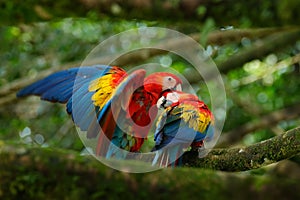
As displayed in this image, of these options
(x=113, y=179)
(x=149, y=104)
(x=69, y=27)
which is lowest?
(x=113, y=179)

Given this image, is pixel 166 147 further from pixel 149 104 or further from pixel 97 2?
pixel 97 2

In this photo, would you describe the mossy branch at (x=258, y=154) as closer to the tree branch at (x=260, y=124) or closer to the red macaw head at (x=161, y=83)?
the red macaw head at (x=161, y=83)

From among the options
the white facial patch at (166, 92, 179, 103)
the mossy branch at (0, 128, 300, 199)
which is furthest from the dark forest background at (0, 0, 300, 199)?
the white facial patch at (166, 92, 179, 103)

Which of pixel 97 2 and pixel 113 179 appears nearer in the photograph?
pixel 113 179

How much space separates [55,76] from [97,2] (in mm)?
1450

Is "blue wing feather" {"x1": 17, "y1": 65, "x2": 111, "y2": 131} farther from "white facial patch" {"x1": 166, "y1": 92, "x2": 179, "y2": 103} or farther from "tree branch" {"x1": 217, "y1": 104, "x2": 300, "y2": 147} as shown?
"tree branch" {"x1": 217, "y1": 104, "x2": 300, "y2": 147}

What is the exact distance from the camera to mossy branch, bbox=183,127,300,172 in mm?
2201

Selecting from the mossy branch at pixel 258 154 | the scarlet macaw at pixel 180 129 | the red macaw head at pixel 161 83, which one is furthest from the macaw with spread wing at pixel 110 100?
the mossy branch at pixel 258 154

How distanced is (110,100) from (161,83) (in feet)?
1.28

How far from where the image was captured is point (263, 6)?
1.63 m

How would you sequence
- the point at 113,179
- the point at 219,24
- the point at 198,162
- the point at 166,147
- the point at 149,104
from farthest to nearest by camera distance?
the point at 149,104 < the point at 166,147 < the point at 198,162 < the point at 219,24 < the point at 113,179

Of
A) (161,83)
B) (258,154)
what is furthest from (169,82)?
(258,154)

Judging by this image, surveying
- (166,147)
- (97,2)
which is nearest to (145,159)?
(166,147)

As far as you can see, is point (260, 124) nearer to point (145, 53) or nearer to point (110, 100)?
point (145, 53)
